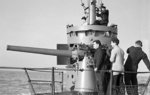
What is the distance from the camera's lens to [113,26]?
32.0 ft

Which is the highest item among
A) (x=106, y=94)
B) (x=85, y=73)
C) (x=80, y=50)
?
(x=80, y=50)

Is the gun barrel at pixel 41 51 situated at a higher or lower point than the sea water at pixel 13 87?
higher

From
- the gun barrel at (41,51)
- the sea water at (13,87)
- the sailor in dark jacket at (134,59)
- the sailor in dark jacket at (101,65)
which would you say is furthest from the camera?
the sea water at (13,87)

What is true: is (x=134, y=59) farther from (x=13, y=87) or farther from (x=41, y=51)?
(x=13, y=87)

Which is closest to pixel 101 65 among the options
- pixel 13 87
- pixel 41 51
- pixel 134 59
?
pixel 134 59

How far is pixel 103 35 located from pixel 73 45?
887mm

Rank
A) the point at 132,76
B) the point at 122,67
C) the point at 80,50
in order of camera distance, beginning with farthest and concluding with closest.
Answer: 1. the point at 80,50
2. the point at 132,76
3. the point at 122,67

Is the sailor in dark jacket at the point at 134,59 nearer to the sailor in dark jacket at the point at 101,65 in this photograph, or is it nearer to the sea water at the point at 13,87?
the sailor in dark jacket at the point at 101,65

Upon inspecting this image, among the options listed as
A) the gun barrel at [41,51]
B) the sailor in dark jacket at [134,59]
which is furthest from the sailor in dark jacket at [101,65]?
the gun barrel at [41,51]

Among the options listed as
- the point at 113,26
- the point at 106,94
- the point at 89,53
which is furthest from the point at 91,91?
the point at 113,26

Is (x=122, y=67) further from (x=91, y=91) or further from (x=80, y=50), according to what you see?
(x=80, y=50)

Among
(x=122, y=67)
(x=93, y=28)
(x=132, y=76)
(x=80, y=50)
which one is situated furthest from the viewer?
(x=93, y=28)

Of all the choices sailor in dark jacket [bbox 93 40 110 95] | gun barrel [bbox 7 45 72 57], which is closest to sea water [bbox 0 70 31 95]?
gun barrel [bbox 7 45 72 57]

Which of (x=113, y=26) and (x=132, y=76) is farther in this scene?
(x=113, y=26)
